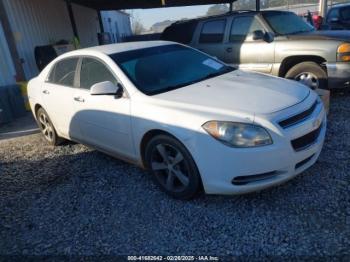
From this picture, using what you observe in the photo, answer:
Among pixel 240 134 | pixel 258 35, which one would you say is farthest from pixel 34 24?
pixel 240 134

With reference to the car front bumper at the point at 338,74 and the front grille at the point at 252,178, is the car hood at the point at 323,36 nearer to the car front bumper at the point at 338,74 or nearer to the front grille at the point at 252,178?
the car front bumper at the point at 338,74

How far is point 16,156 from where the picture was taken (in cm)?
545

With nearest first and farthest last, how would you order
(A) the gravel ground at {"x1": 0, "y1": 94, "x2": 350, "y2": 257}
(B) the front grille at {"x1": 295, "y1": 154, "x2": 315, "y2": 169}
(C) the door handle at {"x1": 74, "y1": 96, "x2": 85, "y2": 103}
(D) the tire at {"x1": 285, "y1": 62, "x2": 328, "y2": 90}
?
1. (A) the gravel ground at {"x1": 0, "y1": 94, "x2": 350, "y2": 257}
2. (B) the front grille at {"x1": 295, "y1": 154, "x2": 315, "y2": 169}
3. (C) the door handle at {"x1": 74, "y1": 96, "x2": 85, "y2": 103}
4. (D) the tire at {"x1": 285, "y1": 62, "x2": 328, "y2": 90}

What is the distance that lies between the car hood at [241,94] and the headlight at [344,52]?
236 centimetres

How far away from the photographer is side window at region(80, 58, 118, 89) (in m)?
4.00

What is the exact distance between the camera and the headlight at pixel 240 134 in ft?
9.34

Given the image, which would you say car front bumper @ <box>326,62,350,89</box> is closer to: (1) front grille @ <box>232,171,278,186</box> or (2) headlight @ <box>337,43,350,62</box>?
(2) headlight @ <box>337,43,350,62</box>

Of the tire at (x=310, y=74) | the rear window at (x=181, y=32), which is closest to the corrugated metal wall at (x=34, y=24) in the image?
the rear window at (x=181, y=32)

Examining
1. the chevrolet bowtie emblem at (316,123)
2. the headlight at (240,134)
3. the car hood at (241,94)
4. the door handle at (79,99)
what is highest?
the car hood at (241,94)

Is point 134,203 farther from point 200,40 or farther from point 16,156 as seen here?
point 200,40

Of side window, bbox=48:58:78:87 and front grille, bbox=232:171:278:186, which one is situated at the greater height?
side window, bbox=48:58:78:87

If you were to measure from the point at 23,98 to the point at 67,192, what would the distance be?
5.10 metres

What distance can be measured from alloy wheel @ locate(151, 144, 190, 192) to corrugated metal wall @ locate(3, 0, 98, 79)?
25.2 feet

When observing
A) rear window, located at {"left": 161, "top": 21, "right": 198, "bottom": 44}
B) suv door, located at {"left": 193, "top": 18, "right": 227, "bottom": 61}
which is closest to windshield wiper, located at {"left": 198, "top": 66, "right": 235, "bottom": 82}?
suv door, located at {"left": 193, "top": 18, "right": 227, "bottom": 61}
